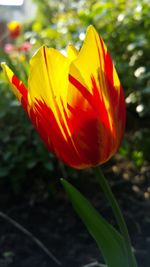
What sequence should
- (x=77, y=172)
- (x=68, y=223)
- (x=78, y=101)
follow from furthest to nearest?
(x=77, y=172), (x=68, y=223), (x=78, y=101)

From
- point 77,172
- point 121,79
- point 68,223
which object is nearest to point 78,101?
point 68,223

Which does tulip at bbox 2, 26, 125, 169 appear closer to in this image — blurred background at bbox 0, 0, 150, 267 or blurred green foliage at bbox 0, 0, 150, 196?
blurred background at bbox 0, 0, 150, 267

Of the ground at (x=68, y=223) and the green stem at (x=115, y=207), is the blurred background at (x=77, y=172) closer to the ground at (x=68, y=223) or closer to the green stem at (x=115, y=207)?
the ground at (x=68, y=223)

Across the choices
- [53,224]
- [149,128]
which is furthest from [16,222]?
[149,128]

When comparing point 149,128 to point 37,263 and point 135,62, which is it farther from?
point 37,263

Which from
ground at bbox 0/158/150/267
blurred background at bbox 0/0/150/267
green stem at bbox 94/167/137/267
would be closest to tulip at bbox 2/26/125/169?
green stem at bbox 94/167/137/267

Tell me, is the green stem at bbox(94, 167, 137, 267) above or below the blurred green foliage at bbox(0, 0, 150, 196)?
above

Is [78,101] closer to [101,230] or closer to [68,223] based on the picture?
[101,230]
